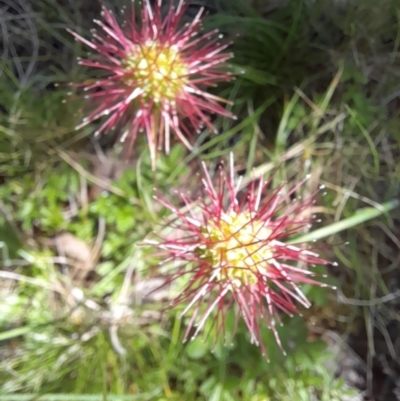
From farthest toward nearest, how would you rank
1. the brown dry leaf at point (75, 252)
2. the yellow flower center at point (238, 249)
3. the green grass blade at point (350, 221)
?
the brown dry leaf at point (75, 252)
the green grass blade at point (350, 221)
the yellow flower center at point (238, 249)

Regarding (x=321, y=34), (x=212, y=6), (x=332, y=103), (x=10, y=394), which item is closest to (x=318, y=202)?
(x=332, y=103)

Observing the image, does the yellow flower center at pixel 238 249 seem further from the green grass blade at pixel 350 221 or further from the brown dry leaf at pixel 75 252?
the brown dry leaf at pixel 75 252

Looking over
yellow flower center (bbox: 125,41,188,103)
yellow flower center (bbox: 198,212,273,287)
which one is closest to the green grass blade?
yellow flower center (bbox: 198,212,273,287)

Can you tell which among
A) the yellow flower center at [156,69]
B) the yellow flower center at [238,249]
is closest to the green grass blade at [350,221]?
the yellow flower center at [238,249]

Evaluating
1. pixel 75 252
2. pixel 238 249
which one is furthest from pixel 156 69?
pixel 75 252

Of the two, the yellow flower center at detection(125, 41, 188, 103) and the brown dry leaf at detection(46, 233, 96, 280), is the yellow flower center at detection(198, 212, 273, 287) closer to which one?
the yellow flower center at detection(125, 41, 188, 103)

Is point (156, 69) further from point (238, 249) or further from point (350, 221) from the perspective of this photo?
point (350, 221)

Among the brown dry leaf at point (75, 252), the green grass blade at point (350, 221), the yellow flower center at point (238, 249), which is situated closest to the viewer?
the yellow flower center at point (238, 249)
